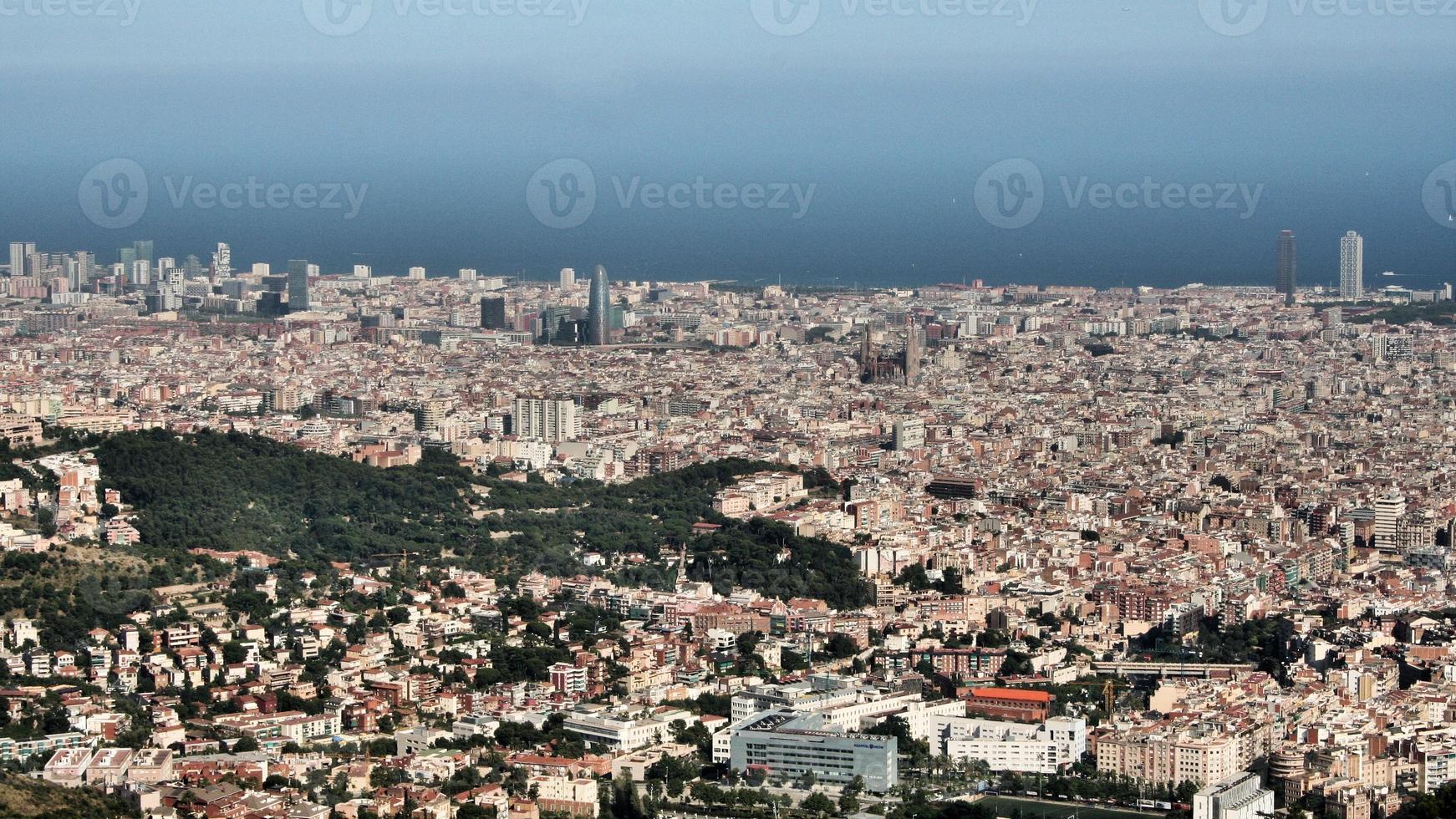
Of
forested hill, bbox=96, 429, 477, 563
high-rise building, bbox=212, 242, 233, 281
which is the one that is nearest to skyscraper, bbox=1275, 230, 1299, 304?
high-rise building, bbox=212, 242, 233, 281

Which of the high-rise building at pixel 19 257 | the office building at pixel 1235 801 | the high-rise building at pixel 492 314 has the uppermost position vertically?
the high-rise building at pixel 19 257

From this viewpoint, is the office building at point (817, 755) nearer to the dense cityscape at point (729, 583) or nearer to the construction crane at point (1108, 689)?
the dense cityscape at point (729, 583)

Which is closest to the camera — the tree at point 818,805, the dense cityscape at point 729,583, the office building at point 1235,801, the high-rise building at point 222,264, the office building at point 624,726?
the office building at point 1235,801

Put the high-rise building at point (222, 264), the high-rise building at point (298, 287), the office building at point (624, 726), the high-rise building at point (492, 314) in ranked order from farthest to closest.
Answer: the high-rise building at point (222, 264) < the high-rise building at point (298, 287) < the high-rise building at point (492, 314) < the office building at point (624, 726)

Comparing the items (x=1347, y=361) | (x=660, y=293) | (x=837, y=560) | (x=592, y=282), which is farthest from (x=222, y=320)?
(x=837, y=560)

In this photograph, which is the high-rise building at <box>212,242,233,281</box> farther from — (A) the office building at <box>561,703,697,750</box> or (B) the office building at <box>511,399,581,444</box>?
(A) the office building at <box>561,703,697,750</box>

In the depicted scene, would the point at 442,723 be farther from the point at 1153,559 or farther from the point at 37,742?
the point at 1153,559

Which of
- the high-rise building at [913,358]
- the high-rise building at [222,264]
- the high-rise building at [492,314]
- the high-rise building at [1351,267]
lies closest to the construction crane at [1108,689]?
the high-rise building at [913,358]
